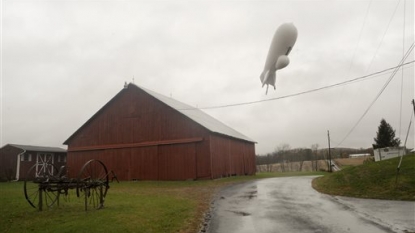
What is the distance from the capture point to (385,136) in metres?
54.3

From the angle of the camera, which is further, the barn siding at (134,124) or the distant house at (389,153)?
the distant house at (389,153)

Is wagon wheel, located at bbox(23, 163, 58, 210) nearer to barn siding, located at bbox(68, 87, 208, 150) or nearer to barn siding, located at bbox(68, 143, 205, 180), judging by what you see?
barn siding, located at bbox(68, 143, 205, 180)

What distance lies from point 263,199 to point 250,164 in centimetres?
2733

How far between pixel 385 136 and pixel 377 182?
3978cm

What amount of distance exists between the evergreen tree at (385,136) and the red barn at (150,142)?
98.1ft

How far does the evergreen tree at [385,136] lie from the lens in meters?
53.7

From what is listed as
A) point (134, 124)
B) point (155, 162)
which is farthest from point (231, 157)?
point (134, 124)

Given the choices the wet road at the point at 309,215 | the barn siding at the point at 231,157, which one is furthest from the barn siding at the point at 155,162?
the wet road at the point at 309,215

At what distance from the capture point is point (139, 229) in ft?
32.6

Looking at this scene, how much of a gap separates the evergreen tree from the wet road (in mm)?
42455

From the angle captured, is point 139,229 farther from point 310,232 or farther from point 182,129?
point 182,129

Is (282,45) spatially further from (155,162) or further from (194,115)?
(194,115)

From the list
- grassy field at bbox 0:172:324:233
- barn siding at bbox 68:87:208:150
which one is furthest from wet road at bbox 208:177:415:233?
barn siding at bbox 68:87:208:150

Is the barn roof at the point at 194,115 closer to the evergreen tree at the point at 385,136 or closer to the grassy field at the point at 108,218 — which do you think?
the grassy field at the point at 108,218
